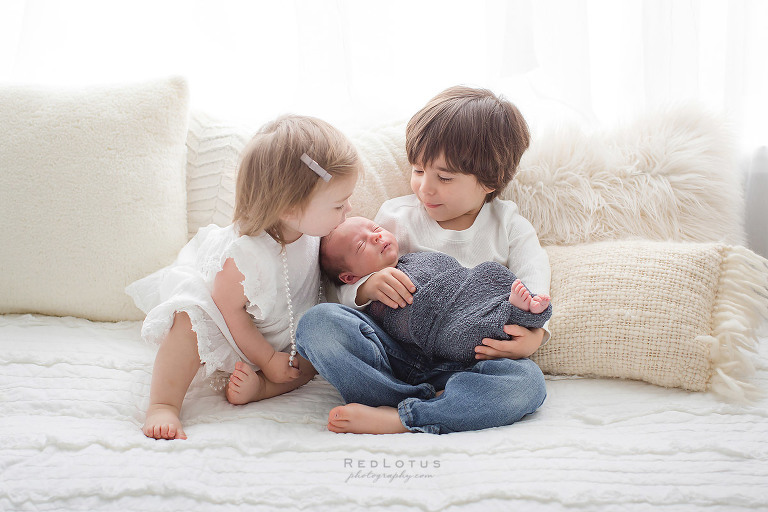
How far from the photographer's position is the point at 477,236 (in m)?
1.33

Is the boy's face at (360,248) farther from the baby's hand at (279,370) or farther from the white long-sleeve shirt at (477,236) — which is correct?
the baby's hand at (279,370)

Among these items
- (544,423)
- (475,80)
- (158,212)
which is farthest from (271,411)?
(475,80)

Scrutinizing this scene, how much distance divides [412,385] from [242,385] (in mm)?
317

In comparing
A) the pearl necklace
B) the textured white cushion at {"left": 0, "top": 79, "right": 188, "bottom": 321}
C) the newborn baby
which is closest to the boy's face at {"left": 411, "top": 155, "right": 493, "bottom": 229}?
the newborn baby

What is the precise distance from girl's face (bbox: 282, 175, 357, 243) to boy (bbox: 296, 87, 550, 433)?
14 centimetres

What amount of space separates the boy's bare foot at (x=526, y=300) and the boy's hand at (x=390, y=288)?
7.5 inches

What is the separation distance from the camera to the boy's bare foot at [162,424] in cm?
98

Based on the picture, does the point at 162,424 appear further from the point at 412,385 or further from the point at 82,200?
the point at 82,200

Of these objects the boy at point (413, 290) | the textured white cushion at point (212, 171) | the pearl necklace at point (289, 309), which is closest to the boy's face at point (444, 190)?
the boy at point (413, 290)

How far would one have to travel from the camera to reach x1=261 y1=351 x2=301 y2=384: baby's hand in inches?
45.2

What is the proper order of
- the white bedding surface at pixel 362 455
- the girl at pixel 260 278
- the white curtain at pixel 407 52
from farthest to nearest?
the white curtain at pixel 407 52 → the girl at pixel 260 278 → the white bedding surface at pixel 362 455

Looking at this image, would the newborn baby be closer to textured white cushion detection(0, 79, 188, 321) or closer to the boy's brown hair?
the boy's brown hair

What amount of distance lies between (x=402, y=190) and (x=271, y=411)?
61 centimetres

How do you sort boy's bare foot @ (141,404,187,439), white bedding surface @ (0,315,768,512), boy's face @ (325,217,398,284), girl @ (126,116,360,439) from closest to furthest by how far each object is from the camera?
1. white bedding surface @ (0,315,768,512)
2. boy's bare foot @ (141,404,187,439)
3. girl @ (126,116,360,439)
4. boy's face @ (325,217,398,284)
